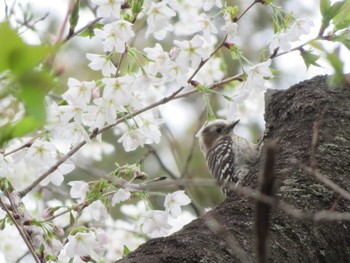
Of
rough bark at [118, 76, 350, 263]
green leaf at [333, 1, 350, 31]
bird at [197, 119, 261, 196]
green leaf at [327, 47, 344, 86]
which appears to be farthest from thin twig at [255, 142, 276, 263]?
bird at [197, 119, 261, 196]

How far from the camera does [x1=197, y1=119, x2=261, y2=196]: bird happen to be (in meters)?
4.00

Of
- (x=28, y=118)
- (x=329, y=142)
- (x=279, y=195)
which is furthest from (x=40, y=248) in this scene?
(x=28, y=118)

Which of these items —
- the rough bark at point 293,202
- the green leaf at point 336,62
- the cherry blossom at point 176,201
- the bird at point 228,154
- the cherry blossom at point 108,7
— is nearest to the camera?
the green leaf at point 336,62

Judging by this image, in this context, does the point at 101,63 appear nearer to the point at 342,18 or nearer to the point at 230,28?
the point at 230,28

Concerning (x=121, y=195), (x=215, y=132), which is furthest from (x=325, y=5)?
(x=215, y=132)

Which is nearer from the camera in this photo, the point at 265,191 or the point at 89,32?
the point at 265,191

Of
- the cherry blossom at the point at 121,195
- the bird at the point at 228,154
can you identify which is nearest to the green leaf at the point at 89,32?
the cherry blossom at the point at 121,195

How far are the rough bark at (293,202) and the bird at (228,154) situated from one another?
0.72 metres

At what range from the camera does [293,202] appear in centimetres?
231

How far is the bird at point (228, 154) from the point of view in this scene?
4.00m

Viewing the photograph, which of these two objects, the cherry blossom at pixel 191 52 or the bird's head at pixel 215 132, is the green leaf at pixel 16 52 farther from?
the bird's head at pixel 215 132

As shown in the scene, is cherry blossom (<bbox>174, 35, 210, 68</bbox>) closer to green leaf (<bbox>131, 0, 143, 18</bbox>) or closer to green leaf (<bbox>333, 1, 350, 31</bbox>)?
green leaf (<bbox>131, 0, 143, 18</bbox>)

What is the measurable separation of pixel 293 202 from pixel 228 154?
209 cm

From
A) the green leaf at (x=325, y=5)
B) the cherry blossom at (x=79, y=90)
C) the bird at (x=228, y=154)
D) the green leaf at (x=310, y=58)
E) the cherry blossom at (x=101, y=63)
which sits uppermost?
the cherry blossom at (x=101, y=63)
